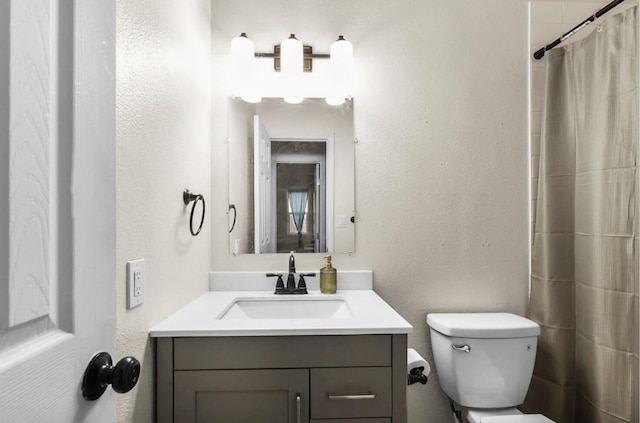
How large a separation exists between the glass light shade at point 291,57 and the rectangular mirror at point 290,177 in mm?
146

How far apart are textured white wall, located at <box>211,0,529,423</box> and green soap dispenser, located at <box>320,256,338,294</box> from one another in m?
0.13

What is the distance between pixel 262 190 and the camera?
180 centimetres

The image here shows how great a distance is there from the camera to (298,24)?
1819 millimetres

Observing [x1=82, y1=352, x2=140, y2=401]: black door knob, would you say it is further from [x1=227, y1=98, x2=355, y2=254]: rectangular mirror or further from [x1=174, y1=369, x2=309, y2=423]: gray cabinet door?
[x1=227, y1=98, x2=355, y2=254]: rectangular mirror

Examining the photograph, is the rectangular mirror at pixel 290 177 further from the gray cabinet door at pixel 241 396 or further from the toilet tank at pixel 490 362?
the gray cabinet door at pixel 241 396

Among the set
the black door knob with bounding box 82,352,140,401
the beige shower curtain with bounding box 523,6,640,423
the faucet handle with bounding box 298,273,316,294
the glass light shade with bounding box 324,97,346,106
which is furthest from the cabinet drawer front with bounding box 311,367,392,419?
the glass light shade with bounding box 324,97,346,106

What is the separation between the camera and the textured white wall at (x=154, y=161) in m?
0.95

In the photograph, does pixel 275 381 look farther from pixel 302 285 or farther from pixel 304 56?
pixel 304 56

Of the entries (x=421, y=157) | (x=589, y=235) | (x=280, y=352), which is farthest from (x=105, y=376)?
(x=589, y=235)

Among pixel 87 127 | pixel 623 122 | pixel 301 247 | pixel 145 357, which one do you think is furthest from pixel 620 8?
pixel 145 357

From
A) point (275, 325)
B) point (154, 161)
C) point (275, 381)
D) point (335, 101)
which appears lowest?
point (275, 381)

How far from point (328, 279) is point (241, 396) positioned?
0.67 m

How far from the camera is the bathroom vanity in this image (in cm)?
112

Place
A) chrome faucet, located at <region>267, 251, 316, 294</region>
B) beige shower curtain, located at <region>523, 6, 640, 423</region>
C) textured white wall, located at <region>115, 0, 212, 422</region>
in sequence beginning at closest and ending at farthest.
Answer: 1. textured white wall, located at <region>115, 0, 212, 422</region>
2. beige shower curtain, located at <region>523, 6, 640, 423</region>
3. chrome faucet, located at <region>267, 251, 316, 294</region>
